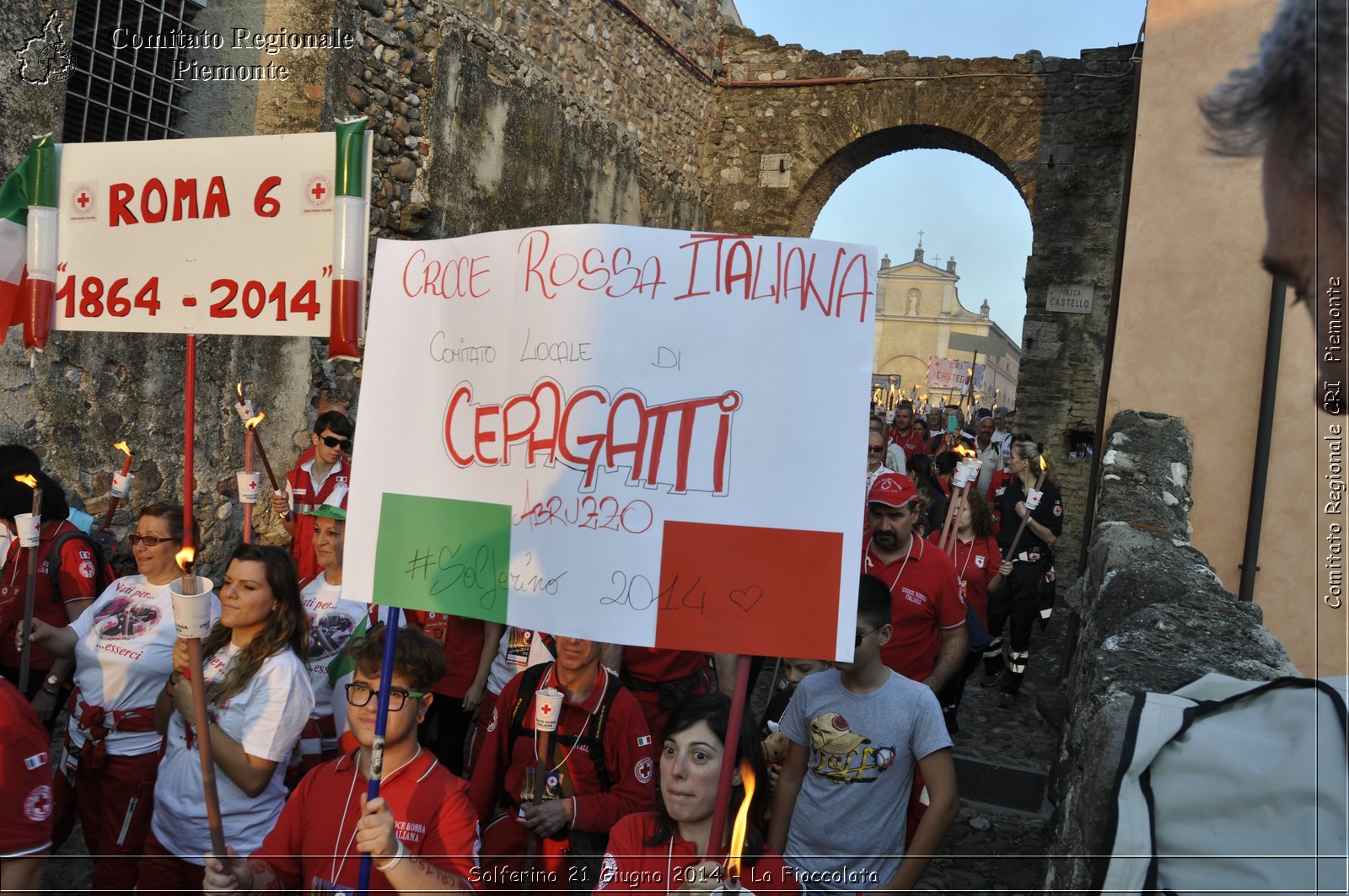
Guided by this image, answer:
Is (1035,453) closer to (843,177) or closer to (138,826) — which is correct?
(138,826)

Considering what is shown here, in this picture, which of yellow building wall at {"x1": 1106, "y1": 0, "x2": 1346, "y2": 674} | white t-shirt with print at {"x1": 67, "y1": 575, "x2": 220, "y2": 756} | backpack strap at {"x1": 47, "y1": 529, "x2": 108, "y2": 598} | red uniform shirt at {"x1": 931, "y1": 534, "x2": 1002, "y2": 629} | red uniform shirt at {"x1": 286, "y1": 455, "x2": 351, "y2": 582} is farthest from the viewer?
red uniform shirt at {"x1": 931, "y1": 534, "x2": 1002, "y2": 629}

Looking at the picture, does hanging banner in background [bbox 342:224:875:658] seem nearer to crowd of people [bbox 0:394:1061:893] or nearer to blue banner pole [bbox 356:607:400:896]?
blue banner pole [bbox 356:607:400:896]

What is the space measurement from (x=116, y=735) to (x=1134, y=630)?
304 centimetres

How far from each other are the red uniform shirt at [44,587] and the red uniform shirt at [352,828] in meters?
2.08

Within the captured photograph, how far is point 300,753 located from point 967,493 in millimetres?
4240

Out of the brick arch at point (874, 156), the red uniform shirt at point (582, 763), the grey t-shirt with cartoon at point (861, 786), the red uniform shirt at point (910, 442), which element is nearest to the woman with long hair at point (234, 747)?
the red uniform shirt at point (582, 763)

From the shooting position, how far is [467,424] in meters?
2.77

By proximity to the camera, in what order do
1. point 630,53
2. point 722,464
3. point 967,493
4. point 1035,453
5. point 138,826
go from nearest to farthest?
point 722,464 < point 138,826 < point 967,493 < point 1035,453 < point 630,53

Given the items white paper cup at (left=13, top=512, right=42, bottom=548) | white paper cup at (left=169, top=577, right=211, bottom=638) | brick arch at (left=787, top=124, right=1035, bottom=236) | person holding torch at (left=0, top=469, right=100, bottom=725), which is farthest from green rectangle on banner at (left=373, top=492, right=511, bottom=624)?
brick arch at (left=787, top=124, right=1035, bottom=236)

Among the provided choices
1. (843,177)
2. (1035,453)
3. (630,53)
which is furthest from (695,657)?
(843,177)

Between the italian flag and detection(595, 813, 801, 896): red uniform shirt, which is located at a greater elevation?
the italian flag

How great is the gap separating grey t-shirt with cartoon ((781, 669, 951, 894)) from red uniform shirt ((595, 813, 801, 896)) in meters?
0.61

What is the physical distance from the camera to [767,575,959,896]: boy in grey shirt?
3133mm

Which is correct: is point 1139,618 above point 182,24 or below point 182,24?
below
